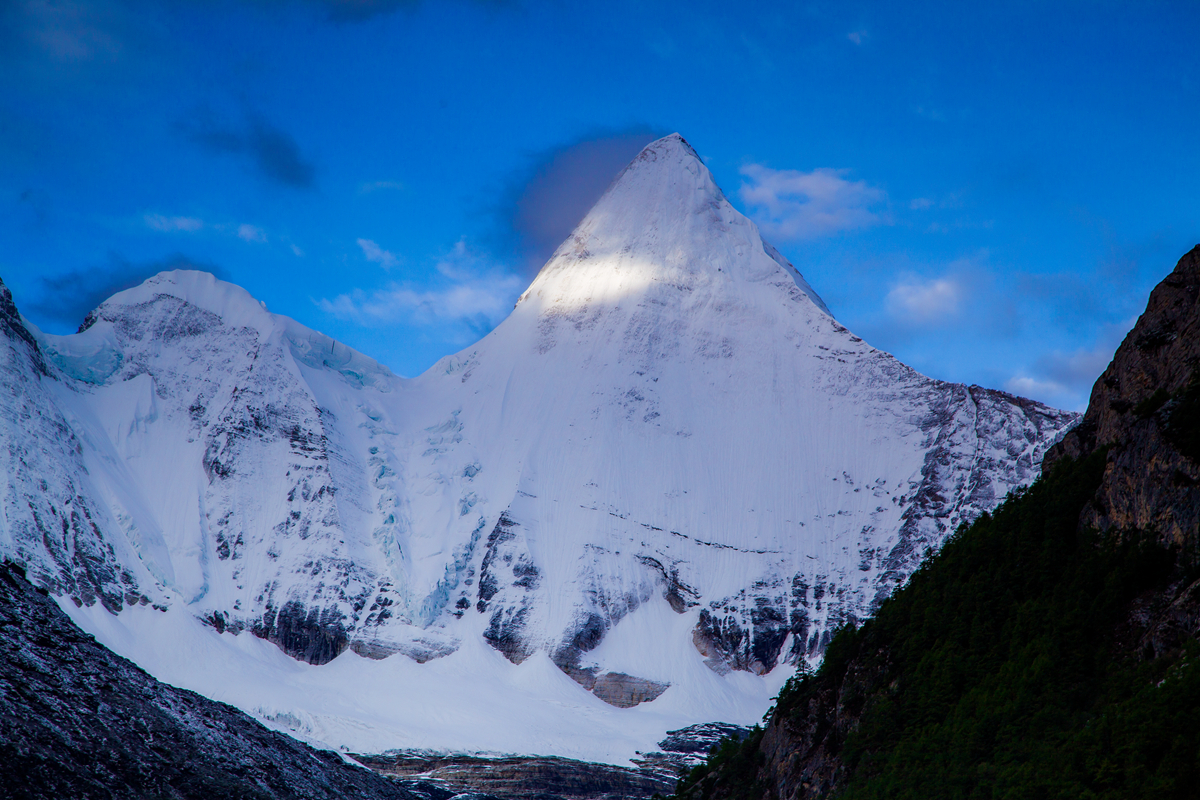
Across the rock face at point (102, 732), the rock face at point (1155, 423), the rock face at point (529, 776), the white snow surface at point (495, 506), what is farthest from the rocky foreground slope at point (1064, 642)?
the white snow surface at point (495, 506)

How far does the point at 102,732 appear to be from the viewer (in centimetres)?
4347

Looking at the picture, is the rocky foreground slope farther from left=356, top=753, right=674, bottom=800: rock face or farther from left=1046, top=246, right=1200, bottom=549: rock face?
left=356, top=753, right=674, bottom=800: rock face

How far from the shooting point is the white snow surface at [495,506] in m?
148

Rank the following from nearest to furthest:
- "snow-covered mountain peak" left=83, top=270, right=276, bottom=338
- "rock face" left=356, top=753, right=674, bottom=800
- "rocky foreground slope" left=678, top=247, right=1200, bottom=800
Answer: "rocky foreground slope" left=678, top=247, right=1200, bottom=800 < "rock face" left=356, top=753, right=674, bottom=800 < "snow-covered mountain peak" left=83, top=270, right=276, bottom=338

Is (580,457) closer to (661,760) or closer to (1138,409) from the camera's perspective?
(661,760)

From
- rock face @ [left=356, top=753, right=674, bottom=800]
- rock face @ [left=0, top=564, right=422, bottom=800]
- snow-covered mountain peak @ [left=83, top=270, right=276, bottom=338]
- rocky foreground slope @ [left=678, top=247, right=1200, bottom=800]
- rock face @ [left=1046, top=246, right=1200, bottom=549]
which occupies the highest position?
snow-covered mountain peak @ [left=83, top=270, right=276, bottom=338]

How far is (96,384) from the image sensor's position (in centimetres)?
18062

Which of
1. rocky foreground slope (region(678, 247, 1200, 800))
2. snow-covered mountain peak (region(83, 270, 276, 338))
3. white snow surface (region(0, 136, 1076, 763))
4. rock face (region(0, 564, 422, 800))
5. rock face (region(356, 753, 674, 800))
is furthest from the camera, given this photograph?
snow-covered mountain peak (region(83, 270, 276, 338))

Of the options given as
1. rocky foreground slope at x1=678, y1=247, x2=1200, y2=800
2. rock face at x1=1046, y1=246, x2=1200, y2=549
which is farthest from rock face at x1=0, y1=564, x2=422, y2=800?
rock face at x1=1046, y1=246, x2=1200, y2=549

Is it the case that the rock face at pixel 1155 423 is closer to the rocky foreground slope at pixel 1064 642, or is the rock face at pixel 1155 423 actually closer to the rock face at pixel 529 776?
the rocky foreground slope at pixel 1064 642

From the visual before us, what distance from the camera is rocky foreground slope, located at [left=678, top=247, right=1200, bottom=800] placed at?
33.4 meters

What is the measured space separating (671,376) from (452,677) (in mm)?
67256

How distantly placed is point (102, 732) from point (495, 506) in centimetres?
13162

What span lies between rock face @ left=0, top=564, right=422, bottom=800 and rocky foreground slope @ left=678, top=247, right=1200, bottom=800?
26.0m
